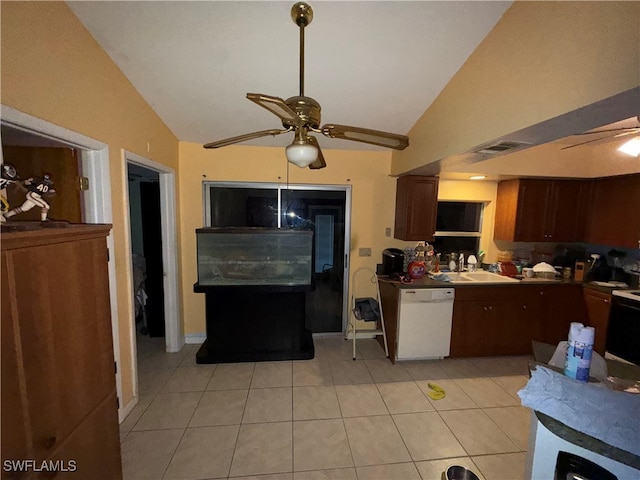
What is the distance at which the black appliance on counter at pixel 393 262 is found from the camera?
313 cm

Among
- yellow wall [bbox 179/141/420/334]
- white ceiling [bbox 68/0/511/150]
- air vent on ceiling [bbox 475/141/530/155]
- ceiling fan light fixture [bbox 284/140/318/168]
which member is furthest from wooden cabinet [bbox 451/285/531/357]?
ceiling fan light fixture [bbox 284/140/318/168]

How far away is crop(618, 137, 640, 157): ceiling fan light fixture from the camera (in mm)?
2504

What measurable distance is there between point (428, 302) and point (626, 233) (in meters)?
2.16

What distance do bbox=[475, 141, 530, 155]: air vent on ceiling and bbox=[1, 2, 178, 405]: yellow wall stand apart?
2.53 metres

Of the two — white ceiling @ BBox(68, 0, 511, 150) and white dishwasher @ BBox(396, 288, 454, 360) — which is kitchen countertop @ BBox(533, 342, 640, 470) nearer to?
white dishwasher @ BBox(396, 288, 454, 360)

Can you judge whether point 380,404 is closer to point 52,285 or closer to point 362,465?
point 362,465

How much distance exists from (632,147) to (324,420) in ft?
12.5

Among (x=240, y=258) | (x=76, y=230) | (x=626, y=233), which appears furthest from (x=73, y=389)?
(x=626, y=233)

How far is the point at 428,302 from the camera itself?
2.82 meters

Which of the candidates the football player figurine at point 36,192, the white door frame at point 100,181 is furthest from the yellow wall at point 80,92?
the football player figurine at point 36,192

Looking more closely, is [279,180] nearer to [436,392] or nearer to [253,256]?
[253,256]

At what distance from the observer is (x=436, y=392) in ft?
7.91

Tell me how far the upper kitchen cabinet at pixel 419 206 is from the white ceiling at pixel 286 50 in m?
0.77

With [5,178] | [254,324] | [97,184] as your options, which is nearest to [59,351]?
[5,178]
